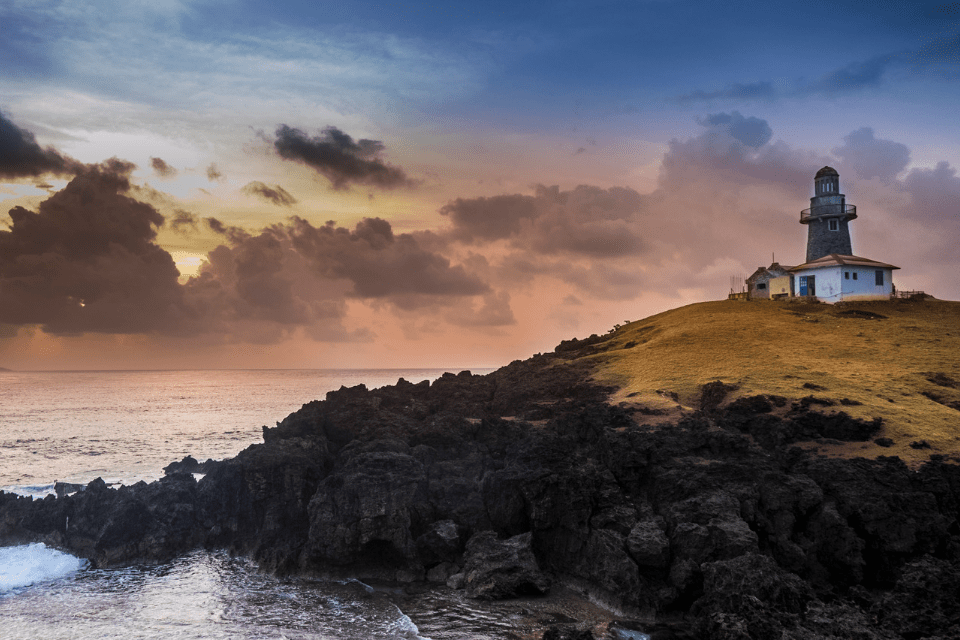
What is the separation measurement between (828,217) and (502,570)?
231 ft

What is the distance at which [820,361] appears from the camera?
1932 inches

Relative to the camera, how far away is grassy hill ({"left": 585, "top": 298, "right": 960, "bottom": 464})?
1446 inches

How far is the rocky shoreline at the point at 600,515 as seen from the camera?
922 inches

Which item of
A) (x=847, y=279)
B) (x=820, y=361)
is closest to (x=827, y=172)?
(x=847, y=279)

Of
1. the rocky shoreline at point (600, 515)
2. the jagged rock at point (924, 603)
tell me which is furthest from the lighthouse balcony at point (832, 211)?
the jagged rock at point (924, 603)

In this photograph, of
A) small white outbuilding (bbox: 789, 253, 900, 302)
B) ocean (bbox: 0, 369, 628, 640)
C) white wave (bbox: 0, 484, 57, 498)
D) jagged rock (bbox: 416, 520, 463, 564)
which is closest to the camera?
ocean (bbox: 0, 369, 628, 640)

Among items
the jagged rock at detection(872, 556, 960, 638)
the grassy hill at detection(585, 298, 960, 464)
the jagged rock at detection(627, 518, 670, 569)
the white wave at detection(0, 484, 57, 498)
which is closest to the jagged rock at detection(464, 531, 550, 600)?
the jagged rock at detection(627, 518, 670, 569)

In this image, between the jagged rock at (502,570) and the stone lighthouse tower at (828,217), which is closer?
the jagged rock at (502,570)

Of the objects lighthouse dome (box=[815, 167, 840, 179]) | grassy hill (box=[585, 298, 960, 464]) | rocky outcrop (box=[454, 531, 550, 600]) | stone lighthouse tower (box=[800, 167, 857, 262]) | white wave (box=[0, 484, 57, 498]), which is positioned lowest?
white wave (box=[0, 484, 57, 498])

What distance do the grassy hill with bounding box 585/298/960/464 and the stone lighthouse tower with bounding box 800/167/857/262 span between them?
34.5 feet

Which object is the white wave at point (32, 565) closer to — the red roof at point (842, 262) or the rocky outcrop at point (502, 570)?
the rocky outcrop at point (502, 570)

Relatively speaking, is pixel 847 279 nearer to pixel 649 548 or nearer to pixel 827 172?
pixel 827 172

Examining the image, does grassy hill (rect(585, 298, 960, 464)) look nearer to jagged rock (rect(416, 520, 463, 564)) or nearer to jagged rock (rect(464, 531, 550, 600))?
jagged rock (rect(464, 531, 550, 600))

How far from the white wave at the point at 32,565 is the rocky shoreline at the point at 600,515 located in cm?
84
